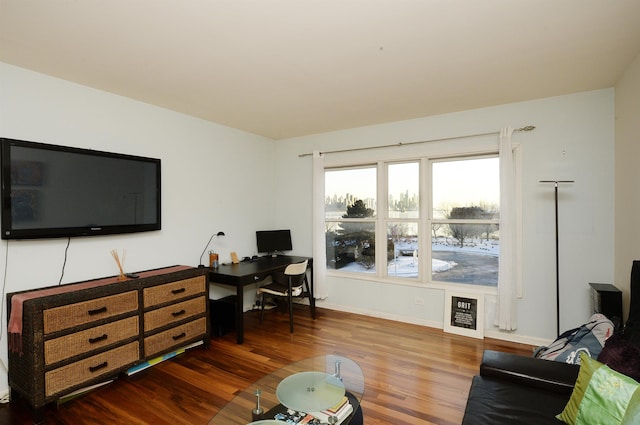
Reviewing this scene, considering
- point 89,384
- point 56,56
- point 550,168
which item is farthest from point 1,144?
point 550,168

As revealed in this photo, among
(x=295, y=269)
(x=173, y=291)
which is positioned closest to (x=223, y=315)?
(x=173, y=291)

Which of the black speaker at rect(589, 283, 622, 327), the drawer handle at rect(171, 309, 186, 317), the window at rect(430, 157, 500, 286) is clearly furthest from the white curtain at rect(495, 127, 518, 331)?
the drawer handle at rect(171, 309, 186, 317)

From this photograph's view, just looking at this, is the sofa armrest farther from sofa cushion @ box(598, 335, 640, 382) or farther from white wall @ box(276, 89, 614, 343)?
white wall @ box(276, 89, 614, 343)

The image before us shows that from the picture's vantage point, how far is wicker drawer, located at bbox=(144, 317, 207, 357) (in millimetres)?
2705

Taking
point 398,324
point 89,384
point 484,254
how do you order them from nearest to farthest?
point 89,384 → point 484,254 → point 398,324

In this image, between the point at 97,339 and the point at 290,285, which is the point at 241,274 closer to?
the point at 290,285

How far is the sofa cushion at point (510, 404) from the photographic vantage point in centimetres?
145

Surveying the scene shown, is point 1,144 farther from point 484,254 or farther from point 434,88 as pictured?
point 484,254

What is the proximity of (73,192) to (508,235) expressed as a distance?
13.3 feet

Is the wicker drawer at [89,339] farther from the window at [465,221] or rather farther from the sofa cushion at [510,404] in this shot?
the window at [465,221]

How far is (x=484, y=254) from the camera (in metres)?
3.53

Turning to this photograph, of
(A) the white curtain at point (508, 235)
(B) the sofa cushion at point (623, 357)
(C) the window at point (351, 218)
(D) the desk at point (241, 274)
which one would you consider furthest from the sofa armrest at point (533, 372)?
(C) the window at point (351, 218)

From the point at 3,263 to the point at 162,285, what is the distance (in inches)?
42.6

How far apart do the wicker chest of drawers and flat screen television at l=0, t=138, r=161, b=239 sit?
19.6 inches
